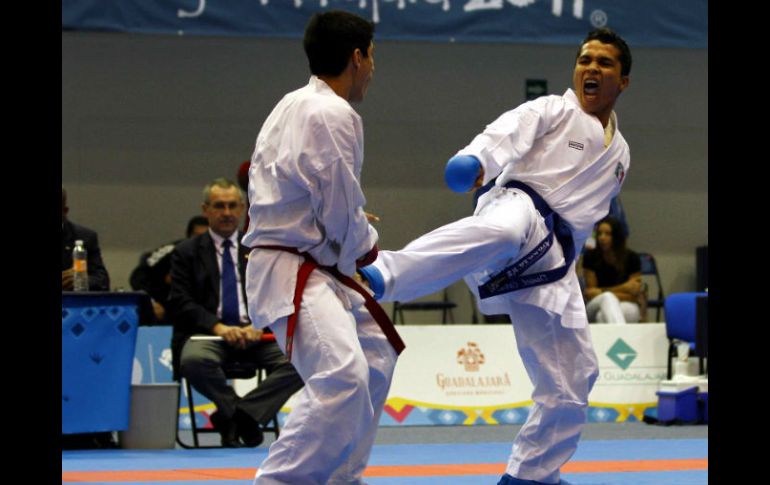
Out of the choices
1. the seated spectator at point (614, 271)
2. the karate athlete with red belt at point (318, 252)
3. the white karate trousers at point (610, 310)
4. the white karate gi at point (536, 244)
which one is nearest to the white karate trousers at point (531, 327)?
the white karate gi at point (536, 244)

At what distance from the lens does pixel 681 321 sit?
8633mm

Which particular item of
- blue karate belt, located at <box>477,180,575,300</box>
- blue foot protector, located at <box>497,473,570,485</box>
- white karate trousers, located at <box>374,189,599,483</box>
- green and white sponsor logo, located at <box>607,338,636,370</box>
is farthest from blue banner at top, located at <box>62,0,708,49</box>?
blue foot protector, located at <box>497,473,570,485</box>

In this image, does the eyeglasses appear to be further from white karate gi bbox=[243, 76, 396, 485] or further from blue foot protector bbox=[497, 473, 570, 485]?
white karate gi bbox=[243, 76, 396, 485]

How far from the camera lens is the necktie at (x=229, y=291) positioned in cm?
711

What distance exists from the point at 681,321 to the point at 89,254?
435 centimetres

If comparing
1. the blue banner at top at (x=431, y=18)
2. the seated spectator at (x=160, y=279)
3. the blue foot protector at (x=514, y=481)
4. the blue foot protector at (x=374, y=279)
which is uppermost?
the blue banner at top at (x=431, y=18)

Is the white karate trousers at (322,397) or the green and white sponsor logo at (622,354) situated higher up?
the white karate trousers at (322,397)

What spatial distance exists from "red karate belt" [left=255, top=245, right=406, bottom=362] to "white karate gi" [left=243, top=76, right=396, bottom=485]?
2cm

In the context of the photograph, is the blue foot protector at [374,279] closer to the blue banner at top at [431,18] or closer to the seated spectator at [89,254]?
the seated spectator at [89,254]

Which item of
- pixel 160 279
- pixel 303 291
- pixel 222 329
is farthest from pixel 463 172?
pixel 160 279

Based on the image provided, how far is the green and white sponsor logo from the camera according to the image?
340 inches

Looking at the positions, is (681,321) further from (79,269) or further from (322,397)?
(322,397)

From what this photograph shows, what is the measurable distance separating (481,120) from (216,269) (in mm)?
5752
